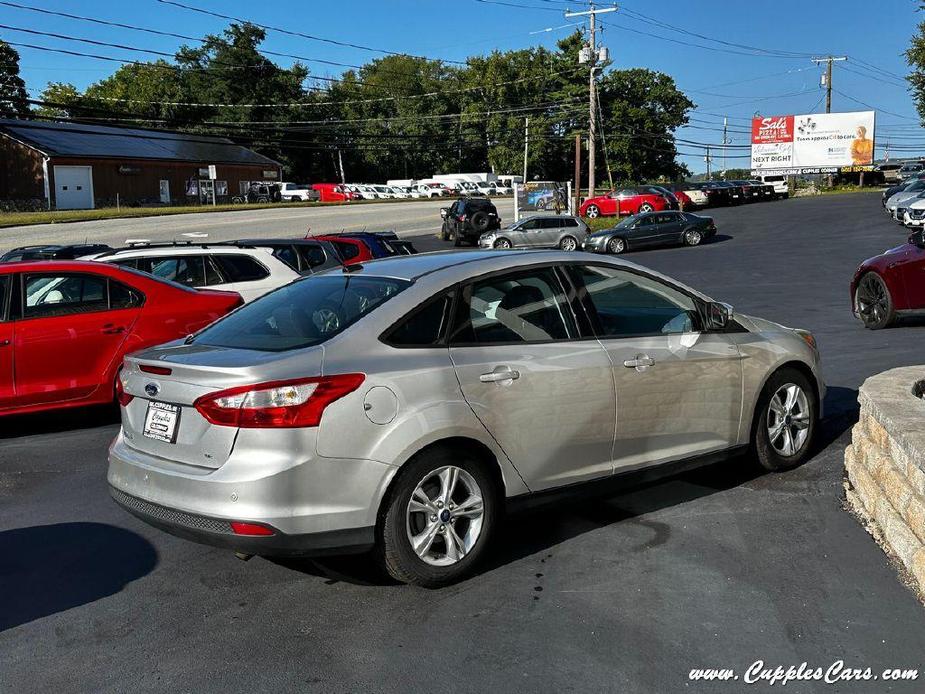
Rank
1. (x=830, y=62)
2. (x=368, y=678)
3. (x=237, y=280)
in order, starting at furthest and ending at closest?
(x=830, y=62), (x=237, y=280), (x=368, y=678)

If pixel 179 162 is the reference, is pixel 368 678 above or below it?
below

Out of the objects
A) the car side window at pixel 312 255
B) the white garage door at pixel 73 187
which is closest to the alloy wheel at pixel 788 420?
the car side window at pixel 312 255

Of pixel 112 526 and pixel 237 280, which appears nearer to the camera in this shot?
pixel 112 526

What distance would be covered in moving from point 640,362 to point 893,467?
4.58ft

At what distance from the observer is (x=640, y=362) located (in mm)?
5281

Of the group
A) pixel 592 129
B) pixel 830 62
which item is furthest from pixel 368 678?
pixel 830 62

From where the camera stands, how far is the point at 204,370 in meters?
4.27

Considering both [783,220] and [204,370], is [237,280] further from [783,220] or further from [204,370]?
[783,220]

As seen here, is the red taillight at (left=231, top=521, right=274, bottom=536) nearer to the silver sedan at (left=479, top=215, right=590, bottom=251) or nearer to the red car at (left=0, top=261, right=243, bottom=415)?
the red car at (left=0, top=261, right=243, bottom=415)

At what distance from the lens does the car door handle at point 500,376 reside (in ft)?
15.3

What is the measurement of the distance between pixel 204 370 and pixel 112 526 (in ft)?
6.16

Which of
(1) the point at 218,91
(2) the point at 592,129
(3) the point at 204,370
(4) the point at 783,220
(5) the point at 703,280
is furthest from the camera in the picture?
(1) the point at 218,91

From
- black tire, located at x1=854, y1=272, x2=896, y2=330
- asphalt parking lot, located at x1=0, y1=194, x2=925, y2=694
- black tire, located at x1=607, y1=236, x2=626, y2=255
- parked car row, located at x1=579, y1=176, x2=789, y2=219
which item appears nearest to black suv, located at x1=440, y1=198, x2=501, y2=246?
black tire, located at x1=607, y1=236, x2=626, y2=255

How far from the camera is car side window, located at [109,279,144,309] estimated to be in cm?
855
